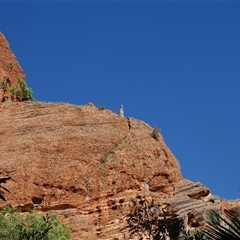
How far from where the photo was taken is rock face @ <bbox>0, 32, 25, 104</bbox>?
39.7 m

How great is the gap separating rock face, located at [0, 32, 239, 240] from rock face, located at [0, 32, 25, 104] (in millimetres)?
5030

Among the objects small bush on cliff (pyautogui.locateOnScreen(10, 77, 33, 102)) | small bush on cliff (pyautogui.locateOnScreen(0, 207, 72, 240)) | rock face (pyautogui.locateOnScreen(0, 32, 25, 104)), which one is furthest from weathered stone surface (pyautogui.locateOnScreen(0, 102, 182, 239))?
rock face (pyautogui.locateOnScreen(0, 32, 25, 104))

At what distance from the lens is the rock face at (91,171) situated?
28766 mm

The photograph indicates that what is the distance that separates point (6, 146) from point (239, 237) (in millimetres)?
27071

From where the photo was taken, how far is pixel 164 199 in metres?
29.7

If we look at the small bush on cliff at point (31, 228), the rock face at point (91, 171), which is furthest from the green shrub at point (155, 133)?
the small bush on cliff at point (31, 228)

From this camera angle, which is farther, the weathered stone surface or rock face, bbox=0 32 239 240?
the weathered stone surface

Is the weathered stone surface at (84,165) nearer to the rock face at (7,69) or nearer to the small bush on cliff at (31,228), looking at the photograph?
the small bush on cliff at (31,228)

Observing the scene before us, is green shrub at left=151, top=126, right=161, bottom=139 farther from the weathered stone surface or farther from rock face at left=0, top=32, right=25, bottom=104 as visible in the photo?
rock face at left=0, top=32, right=25, bottom=104

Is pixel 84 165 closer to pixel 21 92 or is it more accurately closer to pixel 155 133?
pixel 155 133

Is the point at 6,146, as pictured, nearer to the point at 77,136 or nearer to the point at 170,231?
the point at 77,136

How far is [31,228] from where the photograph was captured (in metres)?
24.5

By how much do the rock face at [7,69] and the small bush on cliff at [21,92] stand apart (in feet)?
1.34

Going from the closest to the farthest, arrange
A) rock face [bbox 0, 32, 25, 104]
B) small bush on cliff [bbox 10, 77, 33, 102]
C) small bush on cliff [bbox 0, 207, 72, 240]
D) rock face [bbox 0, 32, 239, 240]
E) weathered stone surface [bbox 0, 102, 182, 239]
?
1. small bush on cliff [bbox 0, 207, 72, 240]
2. rock face [bbox 0, 32, 239, 240]
3. weathered stone surface [bbox 0, 102, 182, 239]
4. rock face [bbox 0, 32, 25, 104]
5. small bush on cliff [bbox 10, 77, 33, 102]
